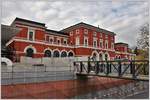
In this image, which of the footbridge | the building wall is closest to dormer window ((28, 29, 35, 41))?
the building wall

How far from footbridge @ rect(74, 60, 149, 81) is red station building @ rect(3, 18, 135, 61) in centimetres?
877

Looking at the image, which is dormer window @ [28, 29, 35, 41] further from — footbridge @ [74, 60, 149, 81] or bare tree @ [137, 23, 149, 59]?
bare tree @ [137, 23, 149, 59]

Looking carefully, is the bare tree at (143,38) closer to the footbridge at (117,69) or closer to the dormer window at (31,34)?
the footbridge at (117,69)

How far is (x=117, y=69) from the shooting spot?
1057 cm

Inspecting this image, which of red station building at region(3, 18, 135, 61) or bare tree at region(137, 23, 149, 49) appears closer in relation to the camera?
bare tree at region(137, 23, 149, 49)

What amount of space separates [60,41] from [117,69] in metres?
18.4

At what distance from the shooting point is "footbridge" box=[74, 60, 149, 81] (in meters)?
9.47

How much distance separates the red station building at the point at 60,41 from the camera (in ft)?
69.6

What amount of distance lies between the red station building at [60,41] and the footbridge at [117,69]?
345 inches

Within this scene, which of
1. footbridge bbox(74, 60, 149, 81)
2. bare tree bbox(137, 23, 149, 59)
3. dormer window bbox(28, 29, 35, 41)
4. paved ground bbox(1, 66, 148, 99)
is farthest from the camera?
dormer window bbox(28, 29, 35, 41)

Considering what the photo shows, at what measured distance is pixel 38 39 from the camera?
2277cm

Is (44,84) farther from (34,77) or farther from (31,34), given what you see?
(31,34)

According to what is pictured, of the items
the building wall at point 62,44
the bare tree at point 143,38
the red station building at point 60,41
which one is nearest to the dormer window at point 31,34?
the red station building at point 60,41

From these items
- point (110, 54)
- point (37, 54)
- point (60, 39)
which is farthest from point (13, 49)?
point (110, 54)
